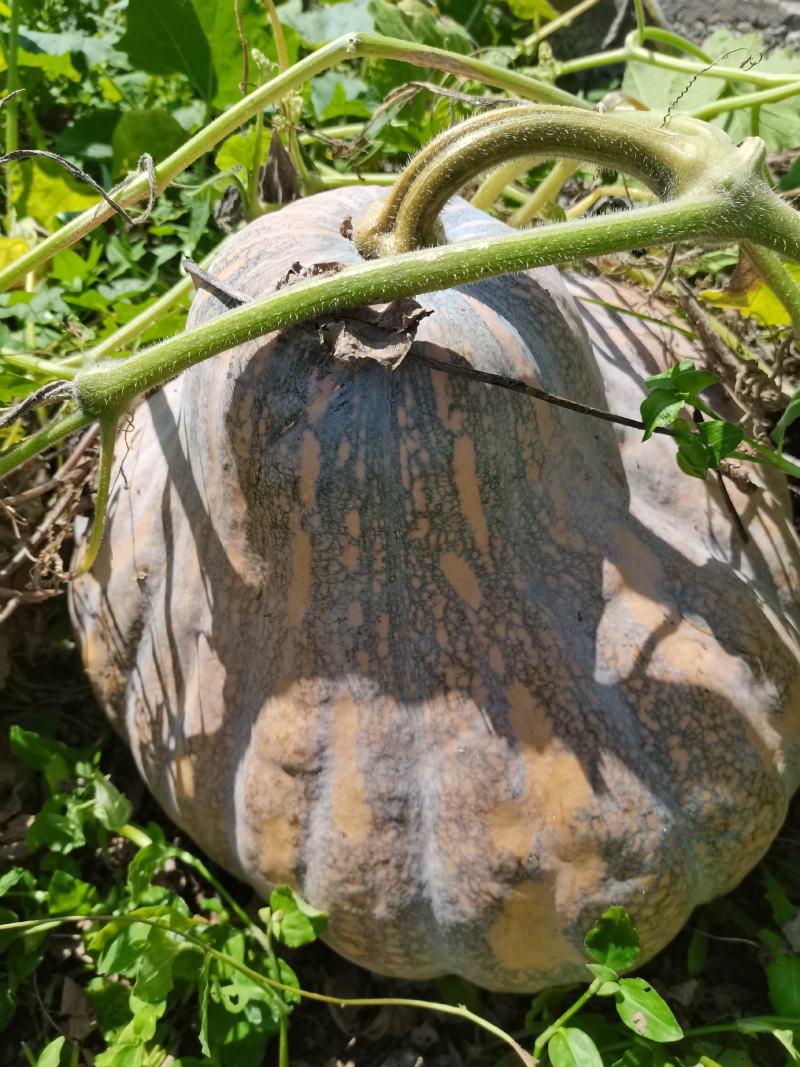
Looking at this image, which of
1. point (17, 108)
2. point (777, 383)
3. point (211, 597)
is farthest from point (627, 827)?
point (17, 108)

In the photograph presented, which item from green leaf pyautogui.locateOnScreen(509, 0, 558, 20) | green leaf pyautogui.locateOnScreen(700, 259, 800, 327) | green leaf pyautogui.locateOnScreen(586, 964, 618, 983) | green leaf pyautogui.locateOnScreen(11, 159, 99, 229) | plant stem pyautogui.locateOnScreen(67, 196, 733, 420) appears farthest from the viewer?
green leaf pyautogui.locateOnScreen(509, 0, 558, 20)

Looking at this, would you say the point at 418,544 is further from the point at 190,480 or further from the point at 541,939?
the point at 541,939

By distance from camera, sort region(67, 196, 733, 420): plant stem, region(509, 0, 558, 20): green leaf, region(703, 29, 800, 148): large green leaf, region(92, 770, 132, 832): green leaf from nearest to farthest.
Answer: region(67, 196, 733, 420): plant stem
region(92, 770, 132, 832): green leaf
region(703, 29, 800, 148): large green leaf
region(509, 0, 558, 20): green leaf

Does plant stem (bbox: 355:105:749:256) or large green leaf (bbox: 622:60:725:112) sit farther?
large green leaf (bbox: 622:60:725:112)

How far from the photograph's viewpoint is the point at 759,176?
1126 millimetres

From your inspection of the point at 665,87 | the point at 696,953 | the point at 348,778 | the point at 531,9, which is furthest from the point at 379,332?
the point at 531,9

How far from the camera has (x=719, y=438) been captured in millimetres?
1313

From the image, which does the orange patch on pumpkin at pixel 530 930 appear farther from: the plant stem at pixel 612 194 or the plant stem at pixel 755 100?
the plant stem at pixel 755 100

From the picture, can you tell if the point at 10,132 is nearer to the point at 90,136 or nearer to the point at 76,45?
the point at 90,136

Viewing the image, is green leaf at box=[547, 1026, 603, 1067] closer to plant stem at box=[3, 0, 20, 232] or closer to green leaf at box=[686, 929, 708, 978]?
green leaf at box=[686, 929, 708, 978]

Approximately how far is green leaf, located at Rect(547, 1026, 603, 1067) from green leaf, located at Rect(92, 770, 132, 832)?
75 centimetres

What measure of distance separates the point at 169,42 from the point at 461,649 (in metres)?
1.61

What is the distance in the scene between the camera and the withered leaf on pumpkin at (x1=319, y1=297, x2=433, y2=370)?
45.0 inches

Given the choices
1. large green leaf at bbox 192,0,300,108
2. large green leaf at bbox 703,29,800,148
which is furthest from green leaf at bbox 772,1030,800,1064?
large green leaf at bbox 192,0,300,108
